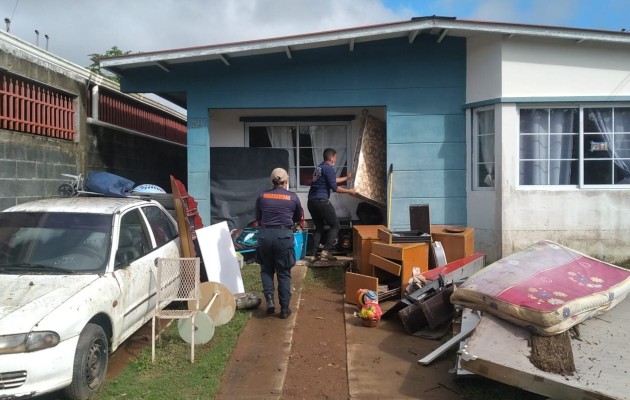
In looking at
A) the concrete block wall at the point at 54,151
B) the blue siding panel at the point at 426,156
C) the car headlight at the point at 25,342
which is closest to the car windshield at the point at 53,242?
the car headlight at the point at 25,342

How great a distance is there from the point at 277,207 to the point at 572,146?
17.3ft

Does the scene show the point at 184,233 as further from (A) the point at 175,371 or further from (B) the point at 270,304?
(A) the point at 175,371

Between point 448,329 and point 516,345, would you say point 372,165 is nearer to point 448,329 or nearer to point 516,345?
point 448,329

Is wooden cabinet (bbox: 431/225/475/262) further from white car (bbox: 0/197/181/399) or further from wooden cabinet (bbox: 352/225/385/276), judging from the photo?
white car (bbox: 0/197/181/399)

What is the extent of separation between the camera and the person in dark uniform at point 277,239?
5.94 metres

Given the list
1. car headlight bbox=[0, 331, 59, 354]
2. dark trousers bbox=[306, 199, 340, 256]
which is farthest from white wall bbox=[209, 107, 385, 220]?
car headlight bbox=[0, 331, 59, 354]

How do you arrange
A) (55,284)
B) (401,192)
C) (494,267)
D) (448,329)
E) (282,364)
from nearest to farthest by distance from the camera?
(55,284), (282,364), (494,267), (448,329), (401,192)

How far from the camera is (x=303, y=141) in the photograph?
34.6 ft

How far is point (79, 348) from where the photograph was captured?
153 inches

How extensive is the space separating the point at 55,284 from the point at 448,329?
3907mm

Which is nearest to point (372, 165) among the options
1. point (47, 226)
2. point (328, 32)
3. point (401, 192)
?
point (401, 192)

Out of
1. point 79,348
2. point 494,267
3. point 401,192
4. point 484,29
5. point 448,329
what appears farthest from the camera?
point 401,192

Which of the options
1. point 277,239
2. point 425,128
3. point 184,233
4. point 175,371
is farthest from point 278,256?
point 425,128

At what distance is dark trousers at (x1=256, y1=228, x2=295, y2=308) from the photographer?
19.4 feet
